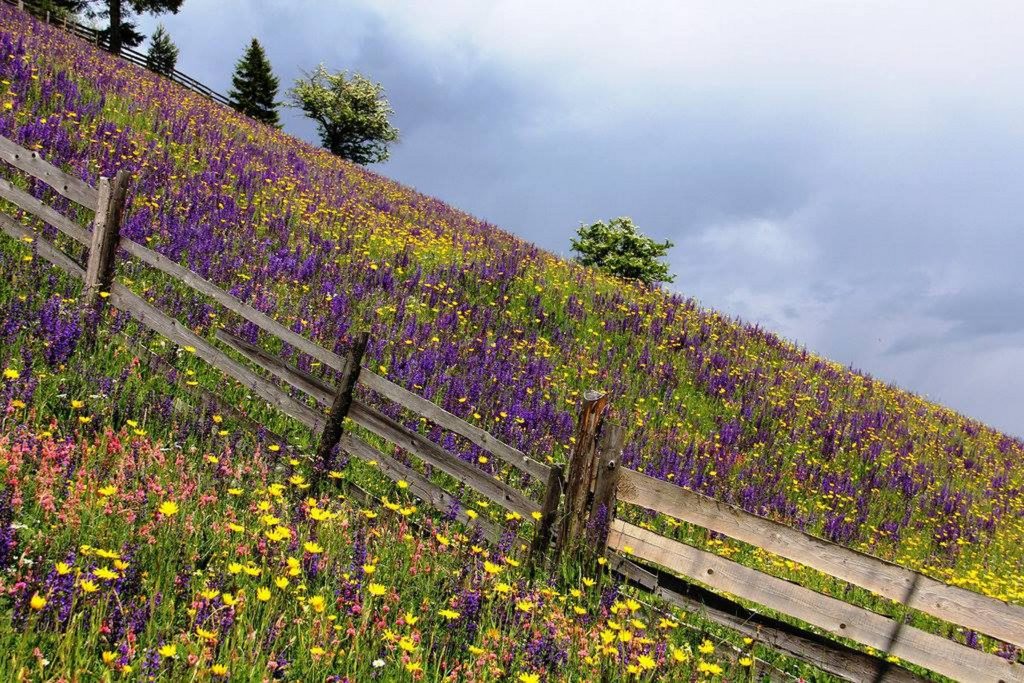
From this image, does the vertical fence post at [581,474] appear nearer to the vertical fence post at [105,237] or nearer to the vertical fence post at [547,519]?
the vertical fence post at [547,519]

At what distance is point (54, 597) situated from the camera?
10.3ft

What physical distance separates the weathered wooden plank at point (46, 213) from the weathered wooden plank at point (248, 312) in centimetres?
61

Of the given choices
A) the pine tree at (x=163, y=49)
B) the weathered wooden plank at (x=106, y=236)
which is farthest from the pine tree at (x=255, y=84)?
the weathered wooden plank at (x=106, y=236)

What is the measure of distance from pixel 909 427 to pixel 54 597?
17.6 m

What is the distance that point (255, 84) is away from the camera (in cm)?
5859

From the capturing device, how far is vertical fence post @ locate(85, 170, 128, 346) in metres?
8.12

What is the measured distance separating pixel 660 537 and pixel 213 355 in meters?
4.74

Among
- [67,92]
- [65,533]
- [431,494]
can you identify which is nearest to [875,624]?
[431,494]

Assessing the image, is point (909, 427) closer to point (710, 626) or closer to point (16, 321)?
point (710, 626)

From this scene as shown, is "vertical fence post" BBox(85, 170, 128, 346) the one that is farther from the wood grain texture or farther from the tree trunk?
the tree trunk

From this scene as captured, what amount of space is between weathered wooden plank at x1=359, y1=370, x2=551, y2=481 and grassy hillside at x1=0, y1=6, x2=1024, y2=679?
122 centimetres

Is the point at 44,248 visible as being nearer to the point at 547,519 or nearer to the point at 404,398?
the point at 404,398

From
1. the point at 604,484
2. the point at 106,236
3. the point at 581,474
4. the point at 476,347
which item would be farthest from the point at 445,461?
the point at 476,347

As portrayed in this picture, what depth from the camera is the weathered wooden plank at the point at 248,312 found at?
6684 millimetres
